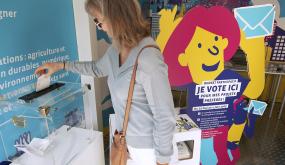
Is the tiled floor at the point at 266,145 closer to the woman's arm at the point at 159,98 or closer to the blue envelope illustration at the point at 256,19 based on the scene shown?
the blue envelope illustration at the point at 256,19

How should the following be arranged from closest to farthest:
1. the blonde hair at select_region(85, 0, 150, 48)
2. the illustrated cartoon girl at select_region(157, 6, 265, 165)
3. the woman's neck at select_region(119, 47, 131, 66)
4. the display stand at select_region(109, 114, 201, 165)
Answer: the blonde hair at select_region(85, 0, 150, 48) < the woman's neck at select_region(119, 47, 131, 66) < the display stand at select_region(109, 114, 201, 165) < the illustrated cartoon girl at select_region(157, 6, 265, 165)

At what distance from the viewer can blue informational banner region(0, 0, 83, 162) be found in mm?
1183

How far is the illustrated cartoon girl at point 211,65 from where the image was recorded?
160 cm

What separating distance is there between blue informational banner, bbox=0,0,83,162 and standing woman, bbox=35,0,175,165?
454 millimetres

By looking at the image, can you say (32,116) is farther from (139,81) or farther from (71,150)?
(139,81)

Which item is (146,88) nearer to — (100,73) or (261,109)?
(100,73)

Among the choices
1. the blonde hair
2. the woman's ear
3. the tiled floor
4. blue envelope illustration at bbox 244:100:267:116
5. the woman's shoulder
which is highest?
the blonde hair

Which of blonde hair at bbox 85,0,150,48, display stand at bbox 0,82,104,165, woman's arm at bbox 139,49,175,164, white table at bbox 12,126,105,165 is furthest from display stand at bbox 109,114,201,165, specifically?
blonde hair at bbox 85,0,150,48

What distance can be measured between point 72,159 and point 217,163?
1.28m

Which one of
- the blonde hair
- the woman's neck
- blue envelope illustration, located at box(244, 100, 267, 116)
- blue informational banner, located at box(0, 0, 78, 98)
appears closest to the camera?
the blonde hair

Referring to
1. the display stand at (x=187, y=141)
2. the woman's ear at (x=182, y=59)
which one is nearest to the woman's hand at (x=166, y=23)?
the woman's ear at (x=182, y=59)

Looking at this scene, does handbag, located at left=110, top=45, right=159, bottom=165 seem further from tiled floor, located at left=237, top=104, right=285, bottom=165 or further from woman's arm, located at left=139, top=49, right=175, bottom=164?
tiled floor, located at left=237, top=104, right=285, bottom=165

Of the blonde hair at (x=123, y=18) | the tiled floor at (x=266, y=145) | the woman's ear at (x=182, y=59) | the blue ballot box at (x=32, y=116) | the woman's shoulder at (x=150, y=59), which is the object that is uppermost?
the blonde hair at (x=123, y=18)

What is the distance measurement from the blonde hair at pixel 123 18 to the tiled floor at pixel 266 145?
1.89 meters
